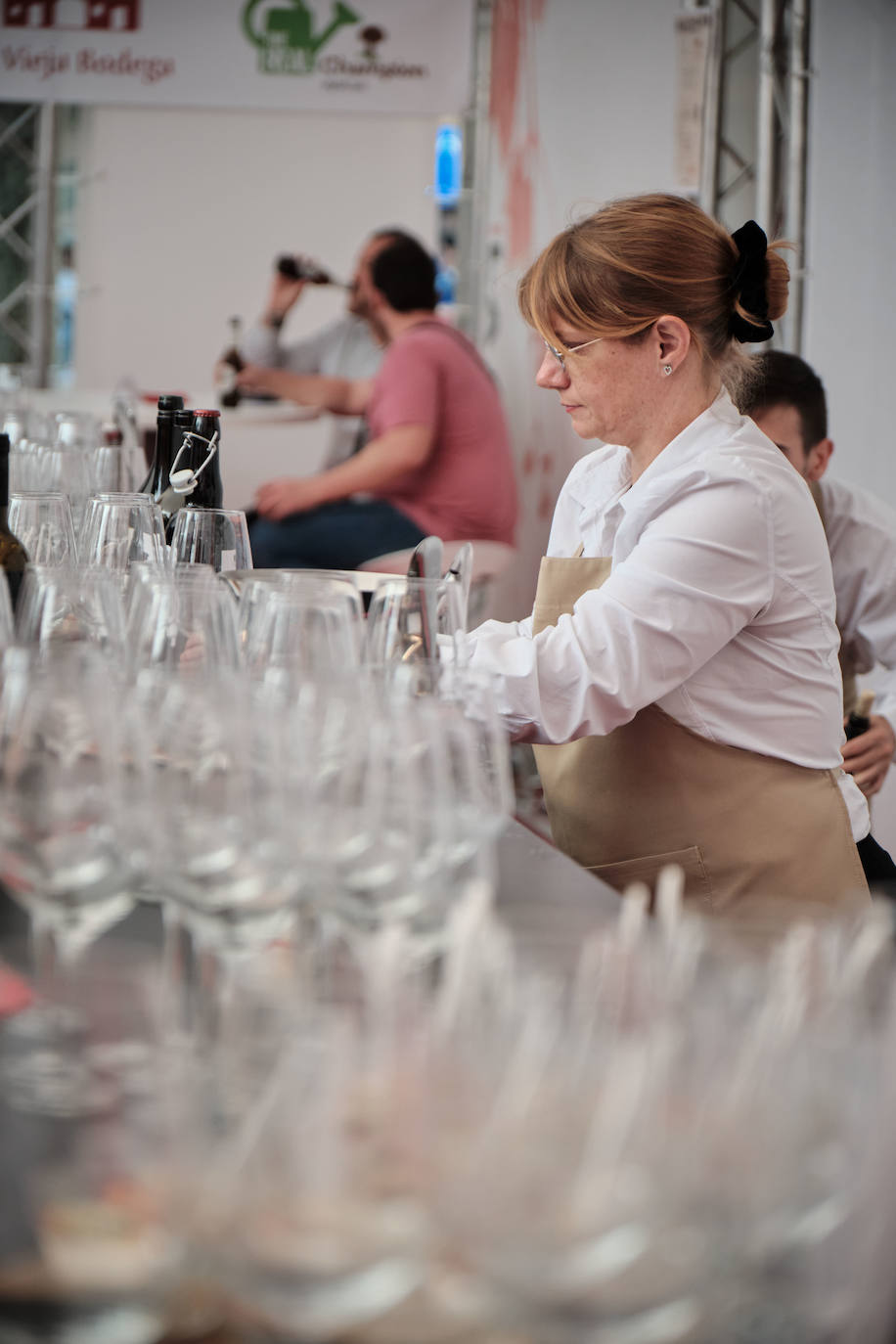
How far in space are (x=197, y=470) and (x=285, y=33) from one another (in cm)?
429

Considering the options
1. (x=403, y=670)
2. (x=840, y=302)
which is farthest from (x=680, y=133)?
(x=403, y=670)

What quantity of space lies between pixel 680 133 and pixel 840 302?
1090 millimetres

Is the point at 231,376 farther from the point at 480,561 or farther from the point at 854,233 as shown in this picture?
the point at 854,233

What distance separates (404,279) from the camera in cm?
456

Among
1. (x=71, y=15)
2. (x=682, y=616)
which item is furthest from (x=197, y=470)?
(x=71, y=15)

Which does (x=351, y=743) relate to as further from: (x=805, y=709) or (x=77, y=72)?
(x=77, y=72)

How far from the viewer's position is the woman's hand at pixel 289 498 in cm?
443

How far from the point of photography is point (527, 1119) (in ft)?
1.57

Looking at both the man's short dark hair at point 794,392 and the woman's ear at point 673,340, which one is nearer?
the woman's ear at point 673,340

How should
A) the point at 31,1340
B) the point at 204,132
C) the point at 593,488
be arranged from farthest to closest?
1. the point at 204,132
2. the point at 593,488
3. the point at 31,1340

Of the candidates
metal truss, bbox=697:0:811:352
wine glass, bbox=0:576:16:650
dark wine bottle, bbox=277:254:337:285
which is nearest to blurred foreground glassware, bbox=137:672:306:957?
wine glass, bbox=0:576:16:650

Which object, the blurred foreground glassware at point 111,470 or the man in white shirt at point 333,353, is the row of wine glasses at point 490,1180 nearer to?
the blurred foreground glassware at point 111,470

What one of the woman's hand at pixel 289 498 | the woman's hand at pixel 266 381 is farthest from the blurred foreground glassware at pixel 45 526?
the woman's hand at pixel 266 381

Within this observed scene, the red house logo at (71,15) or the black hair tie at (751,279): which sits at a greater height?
the red house logo at (71,15)
